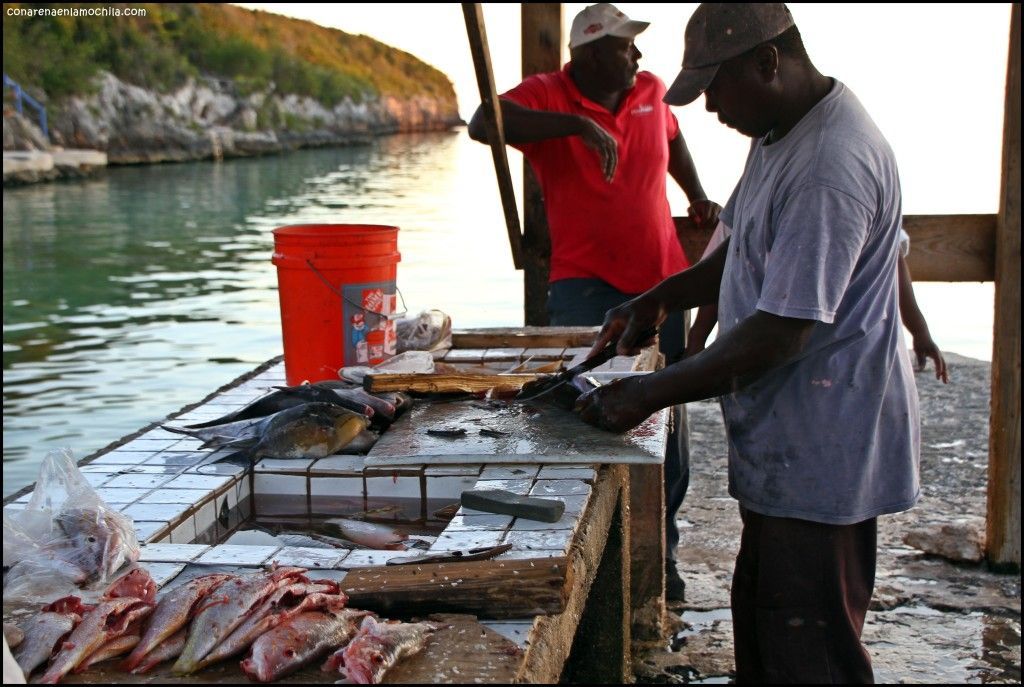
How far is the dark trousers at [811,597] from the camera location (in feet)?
8.81

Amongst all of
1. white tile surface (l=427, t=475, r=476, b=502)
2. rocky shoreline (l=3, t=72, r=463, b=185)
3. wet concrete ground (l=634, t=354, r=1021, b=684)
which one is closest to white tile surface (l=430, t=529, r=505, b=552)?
white tile surface (l=427, t=475, r=476, b=502)

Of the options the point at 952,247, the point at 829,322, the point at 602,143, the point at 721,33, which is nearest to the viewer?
the point at 829,322

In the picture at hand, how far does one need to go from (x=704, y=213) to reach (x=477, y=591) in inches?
135

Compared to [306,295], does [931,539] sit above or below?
below

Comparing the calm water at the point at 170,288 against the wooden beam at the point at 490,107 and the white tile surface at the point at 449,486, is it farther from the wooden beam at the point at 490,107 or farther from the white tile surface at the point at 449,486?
the white tile surface at the point at 449,486

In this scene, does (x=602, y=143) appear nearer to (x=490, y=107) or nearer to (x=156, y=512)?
(x=490, y=107)

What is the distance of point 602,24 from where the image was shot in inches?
182

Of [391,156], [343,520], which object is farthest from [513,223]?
[391,156]

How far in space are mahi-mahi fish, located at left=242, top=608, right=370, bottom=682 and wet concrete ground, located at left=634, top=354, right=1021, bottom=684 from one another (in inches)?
89.3

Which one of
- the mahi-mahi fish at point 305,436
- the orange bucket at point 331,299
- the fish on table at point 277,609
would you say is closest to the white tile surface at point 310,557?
the fish on table at point 277,609

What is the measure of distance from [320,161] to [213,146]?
18.4ft

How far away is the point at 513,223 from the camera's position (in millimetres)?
5062

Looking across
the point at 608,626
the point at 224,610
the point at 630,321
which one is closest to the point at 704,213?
the point at 630,321

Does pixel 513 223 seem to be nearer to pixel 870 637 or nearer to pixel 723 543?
pixel 723 543
